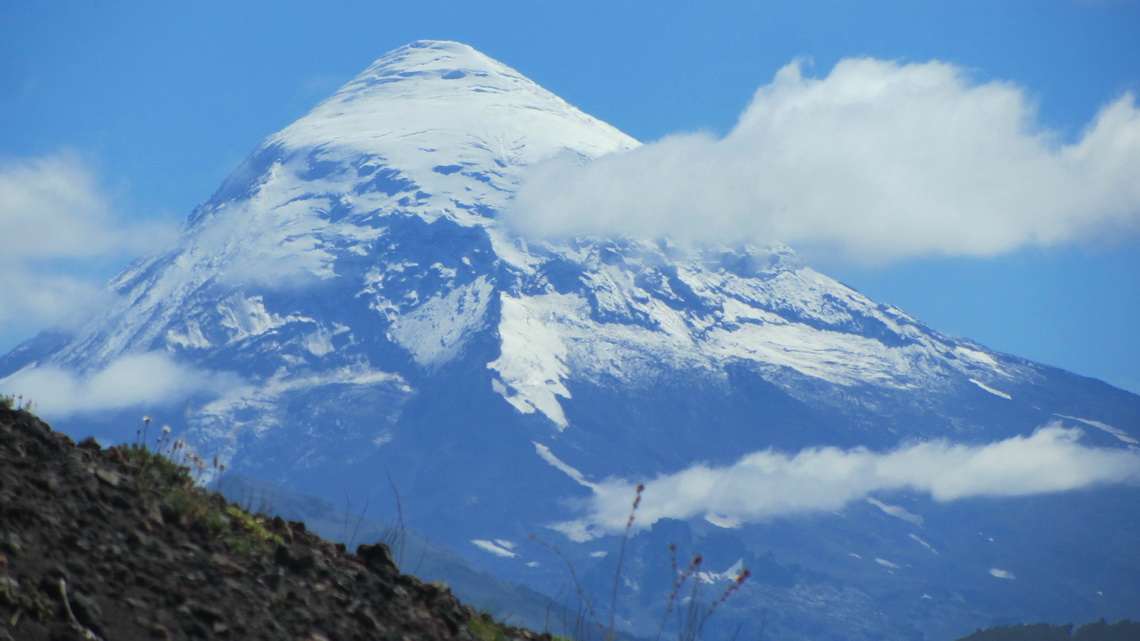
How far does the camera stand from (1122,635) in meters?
186

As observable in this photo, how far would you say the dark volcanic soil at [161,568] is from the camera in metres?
8.31

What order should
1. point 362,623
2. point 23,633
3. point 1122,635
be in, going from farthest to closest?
Answer: point 1122,635, point 362,623, point 23,633

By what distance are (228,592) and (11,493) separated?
71.3 inches

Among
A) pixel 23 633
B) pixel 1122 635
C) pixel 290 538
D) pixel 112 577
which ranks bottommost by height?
pixel 23 633

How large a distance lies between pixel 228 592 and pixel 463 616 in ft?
8.12

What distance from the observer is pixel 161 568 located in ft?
30.2

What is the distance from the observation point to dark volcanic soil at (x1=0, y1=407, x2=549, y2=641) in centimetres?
831

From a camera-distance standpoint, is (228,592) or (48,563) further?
(228,592)

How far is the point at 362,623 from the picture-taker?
9.77 meters

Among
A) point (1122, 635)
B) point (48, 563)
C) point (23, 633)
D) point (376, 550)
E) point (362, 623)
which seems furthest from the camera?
point (1122, 635)

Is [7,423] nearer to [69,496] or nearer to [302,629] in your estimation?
[69,496]

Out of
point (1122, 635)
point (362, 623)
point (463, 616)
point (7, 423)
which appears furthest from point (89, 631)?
point (1122, 635)

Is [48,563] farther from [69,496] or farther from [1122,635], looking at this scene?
[1122,635]

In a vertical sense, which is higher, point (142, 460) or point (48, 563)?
point (142, 460)
